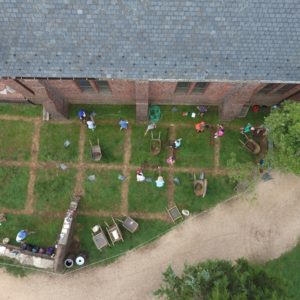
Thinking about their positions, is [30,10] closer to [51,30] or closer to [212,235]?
[51,30]

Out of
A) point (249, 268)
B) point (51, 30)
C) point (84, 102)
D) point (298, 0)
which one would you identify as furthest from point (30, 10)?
point (249, 268)

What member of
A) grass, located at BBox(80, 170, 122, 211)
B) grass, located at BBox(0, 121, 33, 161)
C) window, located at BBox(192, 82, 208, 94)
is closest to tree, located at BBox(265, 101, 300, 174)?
window, located at BBox(192, 82, 208, 94)

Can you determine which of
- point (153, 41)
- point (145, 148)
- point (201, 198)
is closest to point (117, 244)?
point (201, 198)

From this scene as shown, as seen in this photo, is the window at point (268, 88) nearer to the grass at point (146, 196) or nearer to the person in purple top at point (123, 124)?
the grass at point (146, 196)

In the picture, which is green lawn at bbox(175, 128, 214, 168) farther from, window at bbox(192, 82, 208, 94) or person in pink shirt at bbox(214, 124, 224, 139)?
window at bbox(192, 82, 208, 94)

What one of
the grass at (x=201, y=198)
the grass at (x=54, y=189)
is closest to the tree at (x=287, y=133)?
the grass at (x=201, y=198)

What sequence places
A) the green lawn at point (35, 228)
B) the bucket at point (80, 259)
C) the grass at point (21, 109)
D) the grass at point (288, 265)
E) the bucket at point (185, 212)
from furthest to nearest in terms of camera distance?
the grass at point (21, 109) → the bucket at point (185, 212) → the green lawn at point (35, 228) → the grass at point (288, 265) → the bucket at point (80, 259)
